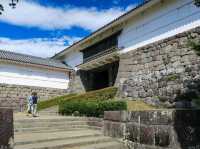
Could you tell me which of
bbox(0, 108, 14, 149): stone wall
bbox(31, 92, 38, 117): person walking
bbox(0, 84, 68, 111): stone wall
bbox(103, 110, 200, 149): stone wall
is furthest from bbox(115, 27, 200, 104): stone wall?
bbox(0, 84, 68, 111): stone wall

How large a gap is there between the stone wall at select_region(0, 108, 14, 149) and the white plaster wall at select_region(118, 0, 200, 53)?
11.4m

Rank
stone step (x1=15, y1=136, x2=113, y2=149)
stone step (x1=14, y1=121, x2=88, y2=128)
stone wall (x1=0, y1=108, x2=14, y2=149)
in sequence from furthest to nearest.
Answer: stone step (x1=14, y1=121, x2=88, y2=128), stone step (x1=15, y1=136, x2=113, y2=149), stone wall (x1=0, y1=108, x2=14, y2=149)

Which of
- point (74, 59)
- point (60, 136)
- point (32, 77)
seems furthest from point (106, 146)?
point (74, 59)

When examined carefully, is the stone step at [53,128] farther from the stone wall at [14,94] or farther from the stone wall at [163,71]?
the stone wall at [14,94]

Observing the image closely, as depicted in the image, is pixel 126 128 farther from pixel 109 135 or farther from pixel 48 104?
pixel 48 104

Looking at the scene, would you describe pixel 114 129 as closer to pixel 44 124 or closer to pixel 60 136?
pixel 60 136

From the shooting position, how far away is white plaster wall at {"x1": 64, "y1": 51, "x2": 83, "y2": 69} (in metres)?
27.5

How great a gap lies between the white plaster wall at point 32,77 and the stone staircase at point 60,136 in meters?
12.9

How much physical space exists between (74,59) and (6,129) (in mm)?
23252

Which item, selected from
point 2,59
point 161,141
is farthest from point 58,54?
point 161,141

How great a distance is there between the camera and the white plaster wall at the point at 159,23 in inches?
593

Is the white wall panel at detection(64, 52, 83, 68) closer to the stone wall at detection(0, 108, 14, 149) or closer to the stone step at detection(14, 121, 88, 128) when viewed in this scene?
the stone step at detection(14, 121, 88, 128)

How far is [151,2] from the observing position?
56.0ft

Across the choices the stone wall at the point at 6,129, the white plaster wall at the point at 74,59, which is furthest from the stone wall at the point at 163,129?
the white plaster wall at the point at 74,59
